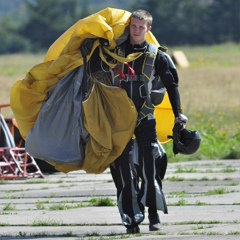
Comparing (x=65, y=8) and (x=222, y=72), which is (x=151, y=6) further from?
(x=222, y=72)

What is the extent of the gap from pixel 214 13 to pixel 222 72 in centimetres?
7155

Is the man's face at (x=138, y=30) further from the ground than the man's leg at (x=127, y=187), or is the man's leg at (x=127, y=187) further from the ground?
the man's face at (x=138, y=30)

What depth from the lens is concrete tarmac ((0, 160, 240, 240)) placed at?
9.97 metres

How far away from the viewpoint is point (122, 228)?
34.3 ft

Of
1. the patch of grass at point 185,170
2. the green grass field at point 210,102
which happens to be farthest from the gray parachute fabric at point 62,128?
the green grass field at point 210,102

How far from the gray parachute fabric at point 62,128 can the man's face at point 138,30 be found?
564 millimetres

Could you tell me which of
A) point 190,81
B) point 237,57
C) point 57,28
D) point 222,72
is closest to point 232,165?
point 190,81

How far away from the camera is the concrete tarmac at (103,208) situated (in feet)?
32.7

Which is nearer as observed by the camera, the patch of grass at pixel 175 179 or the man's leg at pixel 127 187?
the man's leg at pixel 127 187

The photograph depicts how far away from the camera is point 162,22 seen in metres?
112

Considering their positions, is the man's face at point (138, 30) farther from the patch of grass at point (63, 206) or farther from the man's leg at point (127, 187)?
the patch of grass at point (63, 206)

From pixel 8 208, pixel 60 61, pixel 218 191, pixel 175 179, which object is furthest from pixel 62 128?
pixel 175 179

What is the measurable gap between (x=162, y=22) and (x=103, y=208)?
101 metres

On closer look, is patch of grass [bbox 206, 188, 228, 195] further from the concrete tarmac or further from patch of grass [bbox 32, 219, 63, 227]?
patch of grass [bbox 32, 219, 63, 227]
